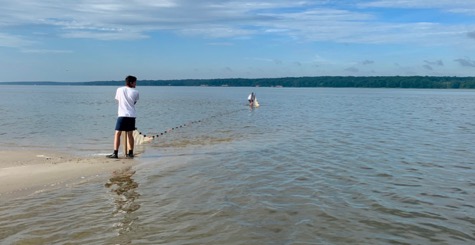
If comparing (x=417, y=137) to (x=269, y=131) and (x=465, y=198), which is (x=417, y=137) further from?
(x=465, y=198)

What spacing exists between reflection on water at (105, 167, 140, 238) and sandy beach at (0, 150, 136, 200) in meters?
0.47

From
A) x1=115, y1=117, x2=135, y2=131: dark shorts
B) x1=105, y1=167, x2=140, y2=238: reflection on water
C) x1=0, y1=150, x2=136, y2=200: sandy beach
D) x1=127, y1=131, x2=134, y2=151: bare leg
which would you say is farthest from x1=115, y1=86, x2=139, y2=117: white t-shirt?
x1=105, y1=167, x2=140, y2=238: reflection on water

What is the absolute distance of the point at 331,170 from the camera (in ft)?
34.9

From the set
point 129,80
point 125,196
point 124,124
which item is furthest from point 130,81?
point 125,196

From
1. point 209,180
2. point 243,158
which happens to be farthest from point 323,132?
point 209,180

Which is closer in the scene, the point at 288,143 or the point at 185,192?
the point at 185,192

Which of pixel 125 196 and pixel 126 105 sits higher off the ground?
pixel 126 105

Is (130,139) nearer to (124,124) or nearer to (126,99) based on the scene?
(124,124)

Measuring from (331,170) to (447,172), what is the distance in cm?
296

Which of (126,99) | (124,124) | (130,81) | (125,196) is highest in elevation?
(130,81)

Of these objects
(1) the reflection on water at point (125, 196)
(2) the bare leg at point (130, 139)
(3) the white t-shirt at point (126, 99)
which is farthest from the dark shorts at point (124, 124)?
(1) the reflection on water at point (125, 196)

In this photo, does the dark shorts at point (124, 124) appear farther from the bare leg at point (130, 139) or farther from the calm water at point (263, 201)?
the calm water at point (263, 201)

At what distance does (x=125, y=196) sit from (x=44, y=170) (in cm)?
325

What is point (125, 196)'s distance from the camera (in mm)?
7840
